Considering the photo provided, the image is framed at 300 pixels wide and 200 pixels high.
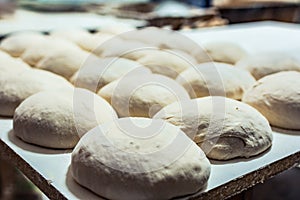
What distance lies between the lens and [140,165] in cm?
71

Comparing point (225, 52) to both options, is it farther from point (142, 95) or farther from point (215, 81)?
point (142, 95)

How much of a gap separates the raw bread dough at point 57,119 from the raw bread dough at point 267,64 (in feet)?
1.88

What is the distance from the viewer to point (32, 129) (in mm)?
893

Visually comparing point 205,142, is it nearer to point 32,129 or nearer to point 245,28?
point 32,129

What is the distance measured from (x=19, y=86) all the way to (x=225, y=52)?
81 cm

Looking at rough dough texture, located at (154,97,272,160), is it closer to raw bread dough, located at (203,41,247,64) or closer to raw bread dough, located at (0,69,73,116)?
raw bread dough, located at (0,69,73,116)

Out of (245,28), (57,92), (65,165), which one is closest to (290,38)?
(245,28)

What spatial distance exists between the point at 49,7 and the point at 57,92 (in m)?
2.07

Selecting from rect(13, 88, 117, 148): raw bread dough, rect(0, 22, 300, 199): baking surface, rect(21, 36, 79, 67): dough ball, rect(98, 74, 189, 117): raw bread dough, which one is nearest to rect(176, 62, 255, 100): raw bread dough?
rect(98, 74, 189, 117): raw bread dough

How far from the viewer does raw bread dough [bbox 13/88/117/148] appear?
88cm

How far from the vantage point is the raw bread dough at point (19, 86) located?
3.49 ft

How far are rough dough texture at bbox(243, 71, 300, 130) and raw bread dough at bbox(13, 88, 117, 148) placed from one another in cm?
40

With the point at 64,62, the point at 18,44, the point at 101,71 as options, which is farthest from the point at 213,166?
the point at 18,44

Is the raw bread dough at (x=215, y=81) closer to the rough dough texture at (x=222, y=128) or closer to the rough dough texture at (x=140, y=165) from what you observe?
the rough dough texture at (x=222, y=128)
